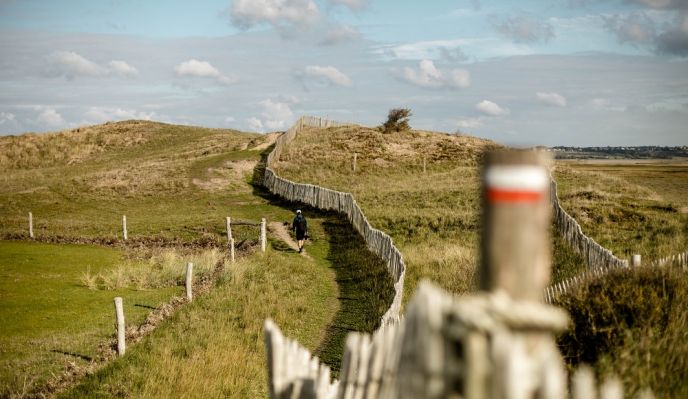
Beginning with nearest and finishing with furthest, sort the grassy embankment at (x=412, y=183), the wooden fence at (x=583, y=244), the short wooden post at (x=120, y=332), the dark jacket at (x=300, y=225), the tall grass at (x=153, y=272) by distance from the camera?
1. the short wooden post at (x=120, y=332)
2. the wooden fence at (x=583, y=244)
3. the tall grass at (x=153, y=272)
4. the grassy embankment at (x=412, y=183)
5. the dark jacket at (x=300, y=225)

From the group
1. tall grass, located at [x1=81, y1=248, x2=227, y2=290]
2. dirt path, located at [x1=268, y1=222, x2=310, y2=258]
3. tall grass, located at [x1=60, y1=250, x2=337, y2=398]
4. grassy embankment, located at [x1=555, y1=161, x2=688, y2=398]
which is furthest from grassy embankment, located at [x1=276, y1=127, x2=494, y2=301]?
tall grass, located at [x1=81, y1=248, x2=227, y2=290]

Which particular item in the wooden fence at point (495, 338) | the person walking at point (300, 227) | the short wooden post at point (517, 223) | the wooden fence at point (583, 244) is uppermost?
the short wooden post at point (517, 223)

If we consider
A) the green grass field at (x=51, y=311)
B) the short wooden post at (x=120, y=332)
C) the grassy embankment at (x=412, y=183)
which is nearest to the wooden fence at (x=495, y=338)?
the green grass field at (x=51, y=311)

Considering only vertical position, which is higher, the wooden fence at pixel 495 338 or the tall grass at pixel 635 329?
the wooden fence at pixel 495 338

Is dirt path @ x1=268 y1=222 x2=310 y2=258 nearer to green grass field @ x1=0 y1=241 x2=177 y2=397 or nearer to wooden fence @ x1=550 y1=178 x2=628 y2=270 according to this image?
green grass field @ x1=0 y1=241 x2=177 y2=397

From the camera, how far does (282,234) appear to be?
109 feet

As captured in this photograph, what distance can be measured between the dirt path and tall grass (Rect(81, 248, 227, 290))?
4.13m

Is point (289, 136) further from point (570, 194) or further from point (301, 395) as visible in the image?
point (301, 395)

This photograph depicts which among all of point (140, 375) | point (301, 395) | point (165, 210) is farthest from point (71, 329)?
point (165, 210)

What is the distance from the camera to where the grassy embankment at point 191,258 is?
12617 millimetres

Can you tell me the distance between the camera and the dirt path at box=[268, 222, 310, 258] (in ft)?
97.4

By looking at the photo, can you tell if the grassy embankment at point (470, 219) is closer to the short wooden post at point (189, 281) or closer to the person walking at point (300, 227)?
the person walking at point (300, 227)

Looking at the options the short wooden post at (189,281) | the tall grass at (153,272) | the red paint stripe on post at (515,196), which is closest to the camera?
the red paint stripe on post at (515,196)

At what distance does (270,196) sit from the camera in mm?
48844
